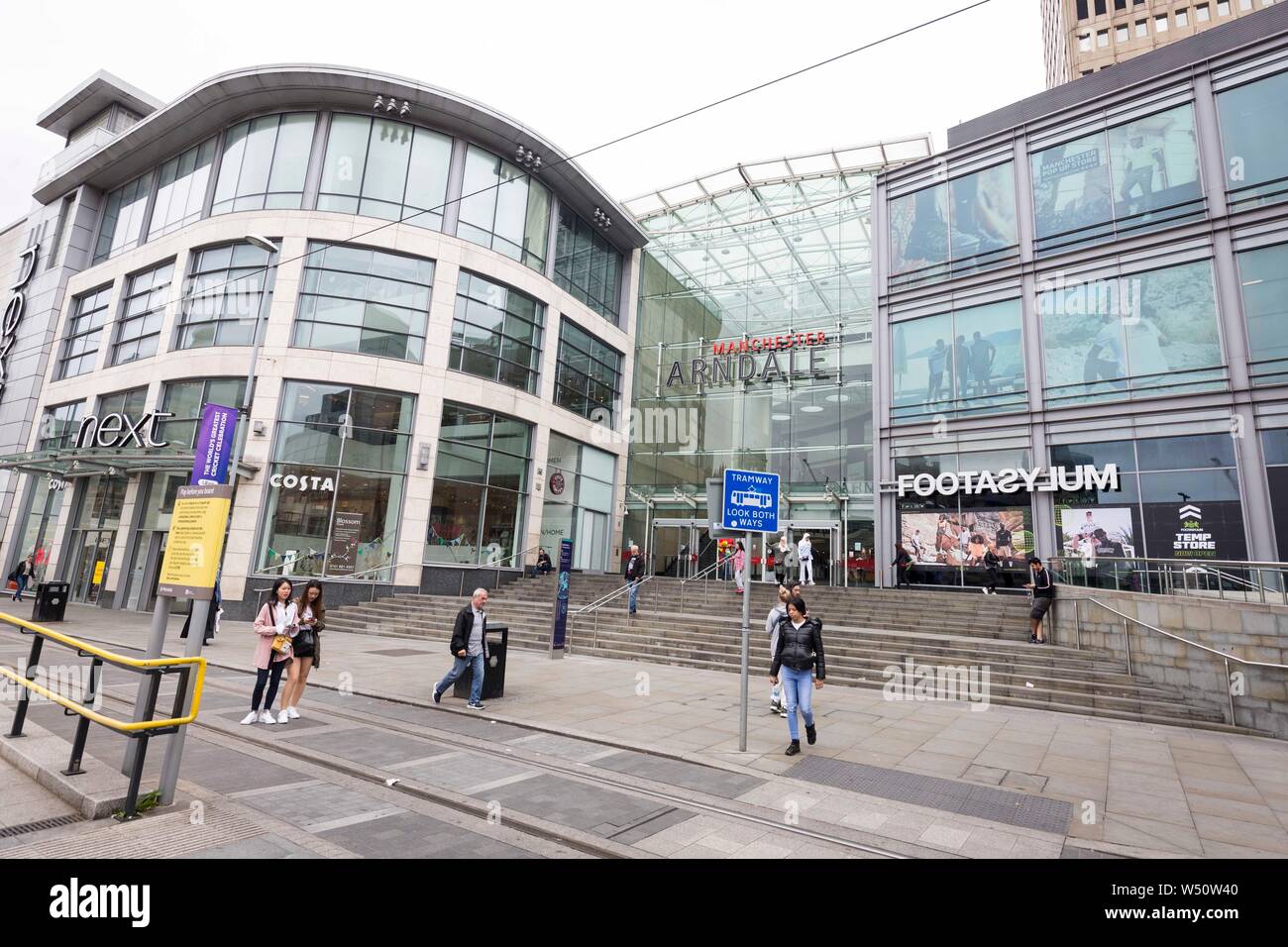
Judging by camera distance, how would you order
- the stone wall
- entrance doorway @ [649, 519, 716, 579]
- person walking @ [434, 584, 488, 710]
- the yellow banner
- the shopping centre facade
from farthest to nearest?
entrance doorway @ [649, 519, 716, 579] → the shopping centre facade → person walking @ [434, 584, 488, 710] → the stone wall → the yellow banner

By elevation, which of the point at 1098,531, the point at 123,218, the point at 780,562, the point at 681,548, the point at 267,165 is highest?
the point at 123,218

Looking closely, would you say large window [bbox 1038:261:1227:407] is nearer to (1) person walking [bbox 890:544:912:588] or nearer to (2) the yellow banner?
(1) person walking [bbox 890:544:912:588]

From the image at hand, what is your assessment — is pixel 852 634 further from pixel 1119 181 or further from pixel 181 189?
pixel 181 189

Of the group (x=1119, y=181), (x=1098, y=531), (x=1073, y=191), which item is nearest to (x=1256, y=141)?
(x=1119, y=181)

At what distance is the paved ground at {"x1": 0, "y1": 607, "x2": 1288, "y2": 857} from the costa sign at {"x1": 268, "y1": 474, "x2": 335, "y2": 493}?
985 centimetres

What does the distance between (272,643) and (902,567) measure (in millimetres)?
19610

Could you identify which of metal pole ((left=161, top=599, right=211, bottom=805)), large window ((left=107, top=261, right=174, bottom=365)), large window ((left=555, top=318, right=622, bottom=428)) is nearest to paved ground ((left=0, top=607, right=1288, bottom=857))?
metal pole ((left=161, top=599, right=211, bottom=805))

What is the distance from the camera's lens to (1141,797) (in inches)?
247

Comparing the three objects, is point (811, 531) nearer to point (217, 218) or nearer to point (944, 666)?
point (944, 666)

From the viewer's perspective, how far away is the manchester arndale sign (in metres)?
19.5

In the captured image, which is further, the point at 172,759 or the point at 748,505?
the point at 748,505

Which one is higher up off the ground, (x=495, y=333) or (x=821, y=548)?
(x=495, y=333)

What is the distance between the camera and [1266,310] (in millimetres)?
17875
